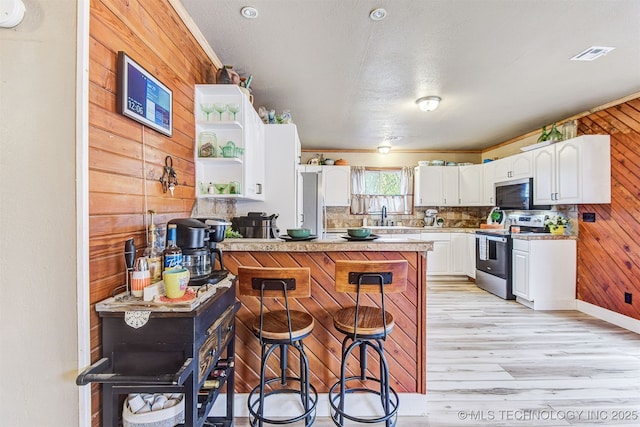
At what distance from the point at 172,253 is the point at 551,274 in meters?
4.49

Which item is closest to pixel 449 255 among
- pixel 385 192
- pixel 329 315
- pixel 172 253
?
pixel 385 192

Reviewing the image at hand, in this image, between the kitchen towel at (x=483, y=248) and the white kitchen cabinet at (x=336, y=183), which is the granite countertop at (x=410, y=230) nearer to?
the kitchen towel at (x=483, y=248)

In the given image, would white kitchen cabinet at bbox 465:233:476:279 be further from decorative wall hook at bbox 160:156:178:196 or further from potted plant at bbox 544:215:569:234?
decorative wall hook at bbox 160:156:178:196

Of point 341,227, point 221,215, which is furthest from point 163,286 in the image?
point 341,227

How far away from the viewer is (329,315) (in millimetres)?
1941

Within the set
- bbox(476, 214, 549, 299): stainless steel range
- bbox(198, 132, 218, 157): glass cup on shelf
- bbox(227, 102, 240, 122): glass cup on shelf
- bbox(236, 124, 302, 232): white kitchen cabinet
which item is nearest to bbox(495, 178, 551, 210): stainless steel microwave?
bbox(476, 214, 549, 299): stainless steel range

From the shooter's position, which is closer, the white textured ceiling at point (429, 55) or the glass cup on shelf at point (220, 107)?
the white textured ceiling at point (429, 55)

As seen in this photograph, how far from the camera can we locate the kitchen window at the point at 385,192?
6.00 metres

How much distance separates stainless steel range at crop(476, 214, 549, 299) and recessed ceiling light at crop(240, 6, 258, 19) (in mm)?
4166

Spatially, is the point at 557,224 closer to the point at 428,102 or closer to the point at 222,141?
the point at 428,102

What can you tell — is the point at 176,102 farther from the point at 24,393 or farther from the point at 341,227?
the point at 341,227

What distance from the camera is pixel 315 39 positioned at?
212cm

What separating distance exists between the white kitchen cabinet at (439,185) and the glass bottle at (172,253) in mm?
5137

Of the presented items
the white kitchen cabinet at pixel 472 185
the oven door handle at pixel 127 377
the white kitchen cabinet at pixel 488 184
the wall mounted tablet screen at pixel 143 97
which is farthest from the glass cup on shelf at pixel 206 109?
the white kitchen cabinet at pixel 472 185
